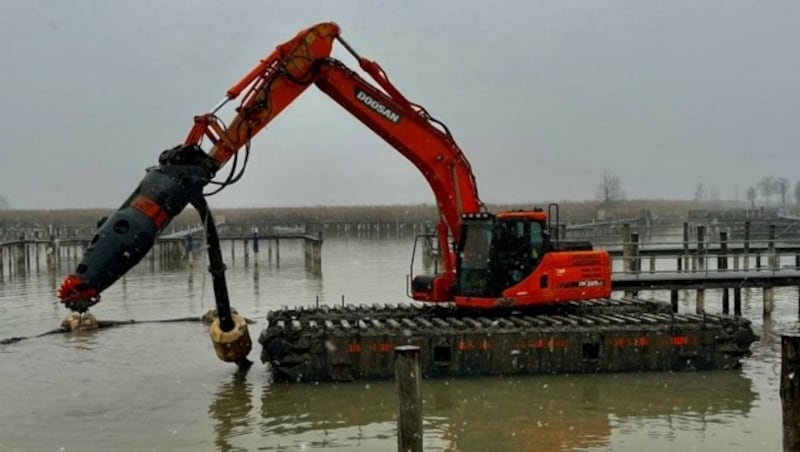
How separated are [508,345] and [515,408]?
183 cm

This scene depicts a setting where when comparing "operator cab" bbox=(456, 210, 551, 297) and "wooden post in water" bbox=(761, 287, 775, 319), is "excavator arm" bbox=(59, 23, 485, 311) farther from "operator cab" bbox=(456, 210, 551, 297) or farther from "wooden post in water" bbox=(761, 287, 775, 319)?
"wooden post in water" bbox=(761, 287, 775, 319)

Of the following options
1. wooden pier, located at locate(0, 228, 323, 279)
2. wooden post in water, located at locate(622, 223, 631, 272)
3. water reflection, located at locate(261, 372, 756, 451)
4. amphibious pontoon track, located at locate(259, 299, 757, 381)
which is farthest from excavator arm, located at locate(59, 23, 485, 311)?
wooden pier, located at locate(0, 228, 323, 279)

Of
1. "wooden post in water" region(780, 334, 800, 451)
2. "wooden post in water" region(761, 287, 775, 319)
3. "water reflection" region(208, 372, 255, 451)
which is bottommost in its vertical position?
"water reflection" region(208, 372, 255, 451)

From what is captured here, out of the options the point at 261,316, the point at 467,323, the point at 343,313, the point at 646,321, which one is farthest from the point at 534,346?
the point at 261,316

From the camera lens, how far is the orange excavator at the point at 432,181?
14453 mm

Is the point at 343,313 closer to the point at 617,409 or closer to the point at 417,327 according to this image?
the point at 417,327

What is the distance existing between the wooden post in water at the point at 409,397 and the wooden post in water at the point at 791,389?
3513 millimetres

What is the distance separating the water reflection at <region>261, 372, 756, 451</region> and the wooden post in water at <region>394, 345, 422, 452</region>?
2327 millimetres

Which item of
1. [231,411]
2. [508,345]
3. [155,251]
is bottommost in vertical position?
[231,411]

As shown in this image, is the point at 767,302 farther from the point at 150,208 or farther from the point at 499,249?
the point at 150,208

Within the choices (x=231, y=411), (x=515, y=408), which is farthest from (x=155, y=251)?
(x=515, y=408)

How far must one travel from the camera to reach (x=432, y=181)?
1667cm

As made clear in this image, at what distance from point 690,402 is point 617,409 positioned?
1.21m

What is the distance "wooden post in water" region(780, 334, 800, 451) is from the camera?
8.22m
